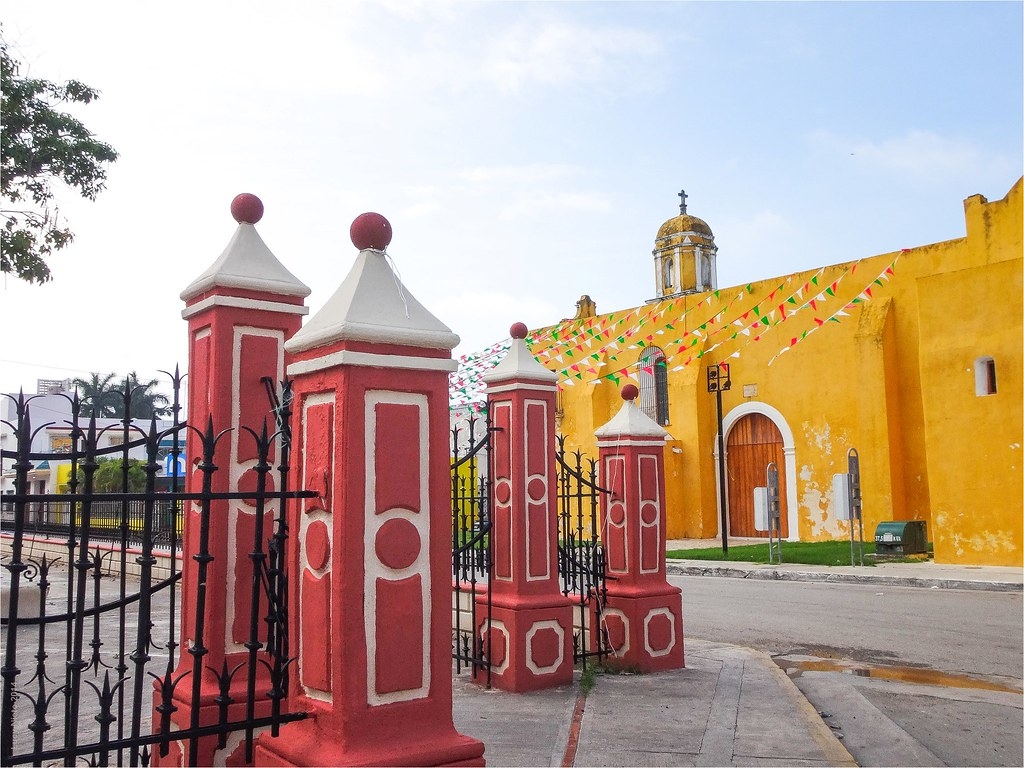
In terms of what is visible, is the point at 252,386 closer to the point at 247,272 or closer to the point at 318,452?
the point at 247,272

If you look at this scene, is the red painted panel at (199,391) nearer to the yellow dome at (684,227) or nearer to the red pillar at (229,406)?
the red pillar at (229,406)

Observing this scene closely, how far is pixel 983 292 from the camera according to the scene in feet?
49.3

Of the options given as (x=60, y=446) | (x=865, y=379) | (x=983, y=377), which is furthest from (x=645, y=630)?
(x=865, y=379)

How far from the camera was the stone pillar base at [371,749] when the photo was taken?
2.62 metres

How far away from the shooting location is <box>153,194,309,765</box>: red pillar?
350cm

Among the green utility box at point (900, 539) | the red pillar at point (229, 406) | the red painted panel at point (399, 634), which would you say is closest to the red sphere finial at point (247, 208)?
the red pillar at point (229, 406)

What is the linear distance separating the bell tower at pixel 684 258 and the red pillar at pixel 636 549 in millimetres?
18806

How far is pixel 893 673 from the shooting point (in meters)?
7.06

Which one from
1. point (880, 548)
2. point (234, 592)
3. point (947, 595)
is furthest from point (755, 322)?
point (234, 592)

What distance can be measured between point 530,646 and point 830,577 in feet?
31.5

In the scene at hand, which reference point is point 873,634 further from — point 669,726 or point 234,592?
point 234,592

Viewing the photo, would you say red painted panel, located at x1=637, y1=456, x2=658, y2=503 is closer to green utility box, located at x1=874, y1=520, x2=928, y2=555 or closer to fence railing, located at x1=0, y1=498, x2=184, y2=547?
fence railing, located at x1=0, y1=498, x2=184, y2=547

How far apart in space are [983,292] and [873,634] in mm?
8708

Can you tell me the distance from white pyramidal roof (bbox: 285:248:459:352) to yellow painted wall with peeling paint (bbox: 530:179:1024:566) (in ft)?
47.8
